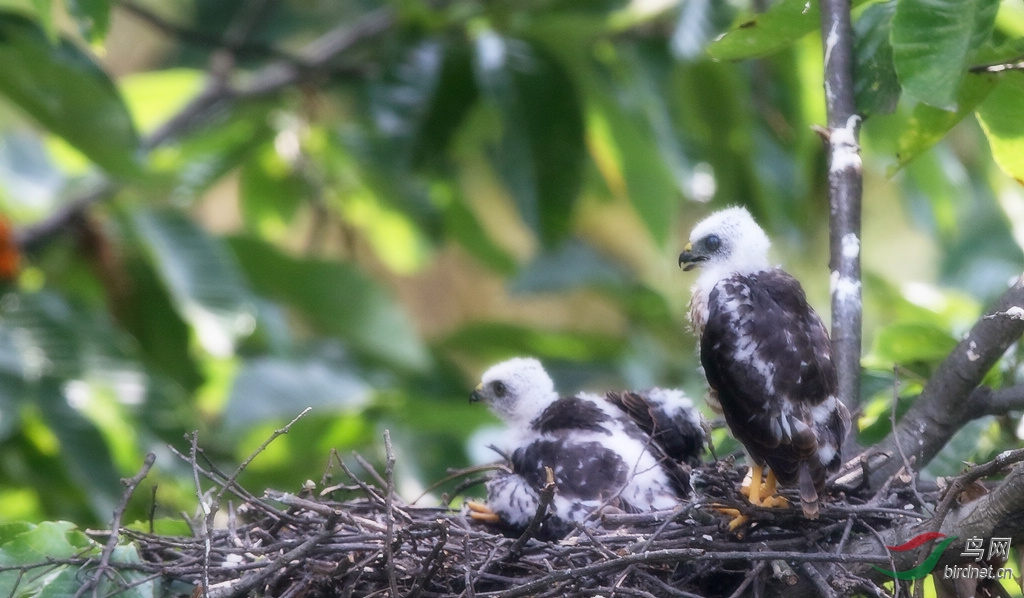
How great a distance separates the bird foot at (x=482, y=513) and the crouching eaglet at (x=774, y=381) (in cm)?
77

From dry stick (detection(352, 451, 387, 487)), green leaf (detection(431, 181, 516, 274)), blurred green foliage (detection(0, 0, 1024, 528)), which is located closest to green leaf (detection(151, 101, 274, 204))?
blurred green foliage (detection(0, 0, 1024, 528))

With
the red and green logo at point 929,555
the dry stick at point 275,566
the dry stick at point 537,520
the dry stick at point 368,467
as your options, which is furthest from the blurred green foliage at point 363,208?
the dry stick at point 275,566

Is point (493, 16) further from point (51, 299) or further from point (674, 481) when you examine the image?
point (674, 481)

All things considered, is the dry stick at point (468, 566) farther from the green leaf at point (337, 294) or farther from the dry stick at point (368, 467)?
the green leaf at point (337, 294)

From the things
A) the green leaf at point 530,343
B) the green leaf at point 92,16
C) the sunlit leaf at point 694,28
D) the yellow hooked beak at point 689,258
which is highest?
the sunlit leaf at point 694,28

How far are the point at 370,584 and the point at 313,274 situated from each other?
404 centimetres

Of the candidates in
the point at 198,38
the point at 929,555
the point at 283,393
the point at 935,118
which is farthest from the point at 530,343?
the point at 929,555

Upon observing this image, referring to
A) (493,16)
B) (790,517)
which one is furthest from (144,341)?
(790,517)

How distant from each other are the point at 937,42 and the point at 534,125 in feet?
10.6

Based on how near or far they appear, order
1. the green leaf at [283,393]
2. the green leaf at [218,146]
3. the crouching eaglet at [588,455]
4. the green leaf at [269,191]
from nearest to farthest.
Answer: the crouching eaglet at [588,455] → the green leaf at [283,393] → the green leaf at [218,146] → the green leaf at [269,191]

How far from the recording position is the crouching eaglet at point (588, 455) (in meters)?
3.02

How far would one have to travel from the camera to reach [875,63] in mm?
2898

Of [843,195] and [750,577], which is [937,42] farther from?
[750,577]

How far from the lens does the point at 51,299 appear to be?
209 inches
